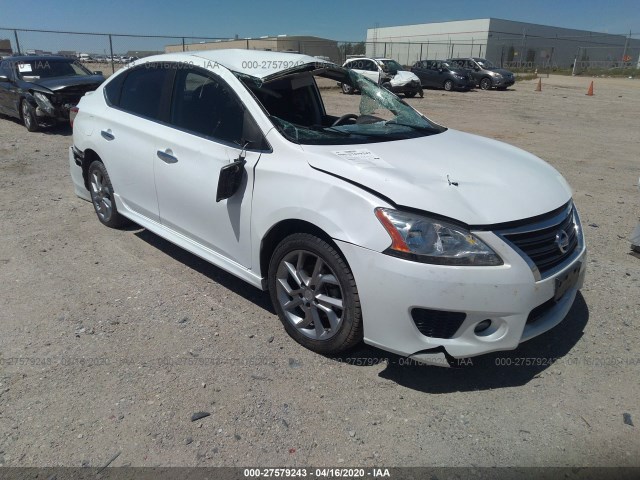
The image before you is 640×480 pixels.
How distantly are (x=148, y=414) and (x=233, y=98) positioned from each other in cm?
210

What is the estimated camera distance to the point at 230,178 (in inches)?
126

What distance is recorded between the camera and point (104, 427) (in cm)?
249

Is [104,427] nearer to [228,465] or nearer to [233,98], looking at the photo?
[228,465]

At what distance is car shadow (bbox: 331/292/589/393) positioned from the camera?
2.85 meters

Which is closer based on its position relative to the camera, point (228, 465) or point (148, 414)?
point (228, 465)

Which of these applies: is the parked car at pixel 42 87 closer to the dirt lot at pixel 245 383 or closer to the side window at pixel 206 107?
the dirt lot at pixel 245 383

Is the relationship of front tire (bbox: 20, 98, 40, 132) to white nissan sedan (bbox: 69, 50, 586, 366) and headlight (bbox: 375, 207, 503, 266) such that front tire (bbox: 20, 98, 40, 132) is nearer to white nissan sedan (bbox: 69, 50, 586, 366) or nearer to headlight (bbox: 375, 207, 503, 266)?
white nissan sedan (bbox: 69, 50, 586, 366)

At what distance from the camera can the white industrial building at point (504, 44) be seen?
52366 mm

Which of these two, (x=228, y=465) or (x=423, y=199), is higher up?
(x=423, y=199)

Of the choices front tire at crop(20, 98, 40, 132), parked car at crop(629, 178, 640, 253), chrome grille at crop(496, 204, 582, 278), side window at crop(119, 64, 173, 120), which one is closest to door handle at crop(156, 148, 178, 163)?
side window at crop(119, 64, 173, 120)

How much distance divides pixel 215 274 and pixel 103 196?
1.66 m

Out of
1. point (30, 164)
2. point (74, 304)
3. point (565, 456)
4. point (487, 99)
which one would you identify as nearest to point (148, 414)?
point (74, 304)

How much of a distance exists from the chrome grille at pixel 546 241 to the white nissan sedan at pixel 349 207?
0.03ft

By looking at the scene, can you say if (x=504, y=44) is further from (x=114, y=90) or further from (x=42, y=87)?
(x=114, y=90)
